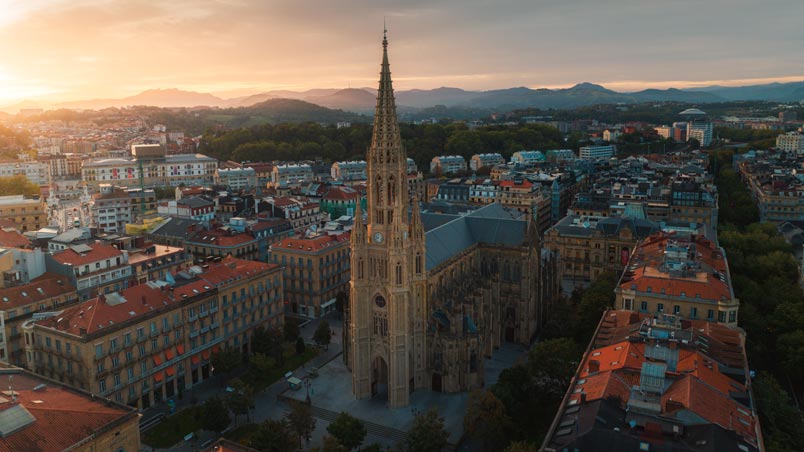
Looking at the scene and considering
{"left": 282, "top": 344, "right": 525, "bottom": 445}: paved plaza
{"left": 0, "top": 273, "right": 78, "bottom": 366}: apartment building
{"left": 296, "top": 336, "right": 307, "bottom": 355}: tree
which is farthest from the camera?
{"left": 296, "top": 336, "right": 307, "bottom": 355}: tree

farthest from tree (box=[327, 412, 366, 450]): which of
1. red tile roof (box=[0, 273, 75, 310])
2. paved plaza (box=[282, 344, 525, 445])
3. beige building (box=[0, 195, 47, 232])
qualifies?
beige building (box=[0, 195, 47, 232])

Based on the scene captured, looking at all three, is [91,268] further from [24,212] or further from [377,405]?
[24,212]

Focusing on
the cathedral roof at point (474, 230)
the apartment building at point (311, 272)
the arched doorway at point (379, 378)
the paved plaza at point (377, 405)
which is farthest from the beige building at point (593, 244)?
the arched doorway at point (379, 378)

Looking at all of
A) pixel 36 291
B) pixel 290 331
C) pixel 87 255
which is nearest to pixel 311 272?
pixel 290 331

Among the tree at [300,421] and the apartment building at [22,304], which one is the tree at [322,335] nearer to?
the tree at [300,421]

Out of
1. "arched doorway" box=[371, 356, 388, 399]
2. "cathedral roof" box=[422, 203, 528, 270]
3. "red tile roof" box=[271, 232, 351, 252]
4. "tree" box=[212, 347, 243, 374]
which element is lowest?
"arched doorway" box=[371, 356, 388, 399]

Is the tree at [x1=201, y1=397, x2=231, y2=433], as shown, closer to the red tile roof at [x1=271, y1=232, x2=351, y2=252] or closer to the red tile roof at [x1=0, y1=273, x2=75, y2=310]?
the red tile roof at [x1=0, y1=273, x2=75, y2=310]

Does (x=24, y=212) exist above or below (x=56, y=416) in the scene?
above

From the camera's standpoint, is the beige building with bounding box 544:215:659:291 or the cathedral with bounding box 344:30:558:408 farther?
the beige building with bounding box 544:215:659:291
